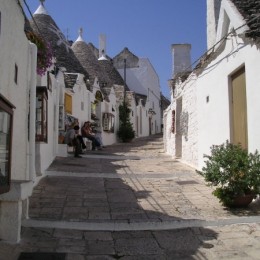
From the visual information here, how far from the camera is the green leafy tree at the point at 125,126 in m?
28.3

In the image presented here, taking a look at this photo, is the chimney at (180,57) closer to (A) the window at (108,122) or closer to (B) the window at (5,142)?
(A) the window at (108,122)

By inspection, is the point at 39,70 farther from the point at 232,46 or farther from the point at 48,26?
Result: the point at 48,26

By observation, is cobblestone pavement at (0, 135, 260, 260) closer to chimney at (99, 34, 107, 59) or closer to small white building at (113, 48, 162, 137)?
chimney at (99, 34, 107, 59)

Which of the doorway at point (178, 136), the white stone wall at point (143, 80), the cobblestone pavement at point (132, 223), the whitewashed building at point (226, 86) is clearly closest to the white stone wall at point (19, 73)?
the cobblestone pavement at point (132, 223)

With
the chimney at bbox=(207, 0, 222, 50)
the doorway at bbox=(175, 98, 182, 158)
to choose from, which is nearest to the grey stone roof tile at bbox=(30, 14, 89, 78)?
the doorway at bbox=(175, 98, 182, 158)

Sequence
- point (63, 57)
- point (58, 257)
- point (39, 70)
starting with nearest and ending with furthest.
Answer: point (58, 257), point (39, 70), point (63, 57)

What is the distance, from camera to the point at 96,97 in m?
23.0

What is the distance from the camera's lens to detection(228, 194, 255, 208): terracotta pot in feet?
23.2

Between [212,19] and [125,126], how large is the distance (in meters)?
15.6

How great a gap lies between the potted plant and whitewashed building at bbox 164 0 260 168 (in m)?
0.60

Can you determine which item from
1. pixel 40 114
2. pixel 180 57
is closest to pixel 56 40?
pixel 180 57

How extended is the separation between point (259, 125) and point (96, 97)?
53.6 feet

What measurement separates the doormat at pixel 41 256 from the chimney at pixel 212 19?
34.0ft

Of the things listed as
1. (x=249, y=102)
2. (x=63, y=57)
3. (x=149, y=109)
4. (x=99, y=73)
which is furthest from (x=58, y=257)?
(x=149, y=109)
